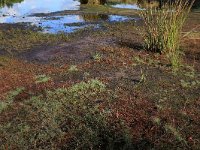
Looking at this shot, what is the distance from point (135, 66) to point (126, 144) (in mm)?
6745

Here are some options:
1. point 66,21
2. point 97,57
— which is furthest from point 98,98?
point 66,21

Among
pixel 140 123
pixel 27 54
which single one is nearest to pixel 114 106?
pixel 140 123

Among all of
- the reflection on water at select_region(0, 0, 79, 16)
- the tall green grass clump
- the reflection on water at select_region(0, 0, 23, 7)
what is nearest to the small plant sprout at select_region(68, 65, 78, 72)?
the tall green grass clump

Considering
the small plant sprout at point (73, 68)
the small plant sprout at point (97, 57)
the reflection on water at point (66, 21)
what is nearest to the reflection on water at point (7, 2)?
the reflection on water at point (66, 21)

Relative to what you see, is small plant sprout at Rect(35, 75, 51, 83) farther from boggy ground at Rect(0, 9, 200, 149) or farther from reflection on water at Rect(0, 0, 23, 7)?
reflection on water at Rect(0, 0, 23, 7)

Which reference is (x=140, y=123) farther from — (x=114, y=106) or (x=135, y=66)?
(x=135, y=66)

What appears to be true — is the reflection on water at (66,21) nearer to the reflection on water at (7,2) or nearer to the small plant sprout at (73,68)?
the small plant sprout at (73,68)

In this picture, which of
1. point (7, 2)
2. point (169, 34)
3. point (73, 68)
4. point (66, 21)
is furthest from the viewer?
point (7, 2)

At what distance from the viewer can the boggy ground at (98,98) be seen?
380 inches

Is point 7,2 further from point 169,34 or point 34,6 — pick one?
point 169,34

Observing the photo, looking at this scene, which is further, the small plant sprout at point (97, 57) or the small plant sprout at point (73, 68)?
the small plant sprout at point (97, 57)

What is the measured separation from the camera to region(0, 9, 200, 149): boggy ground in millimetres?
9648

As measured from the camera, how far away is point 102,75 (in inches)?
569

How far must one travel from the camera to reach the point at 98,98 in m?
12.0
